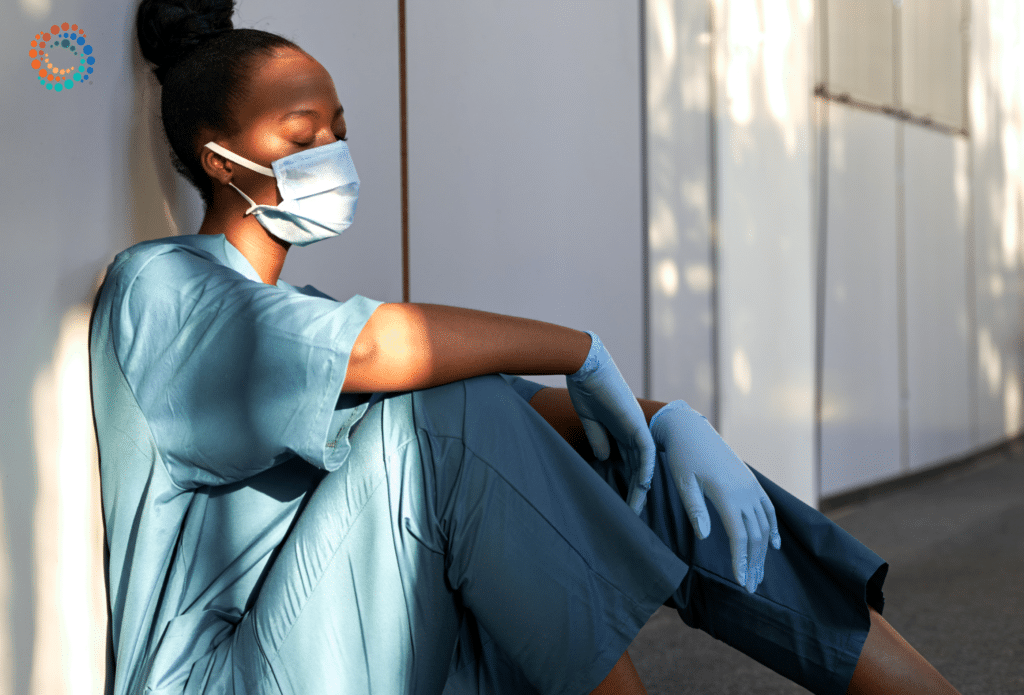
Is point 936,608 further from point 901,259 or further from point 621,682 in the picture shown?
point 901,259

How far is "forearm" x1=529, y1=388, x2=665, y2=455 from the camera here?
1.25 meters

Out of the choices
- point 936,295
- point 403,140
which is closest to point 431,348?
point 403,140

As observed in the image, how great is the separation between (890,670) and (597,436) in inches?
17.4

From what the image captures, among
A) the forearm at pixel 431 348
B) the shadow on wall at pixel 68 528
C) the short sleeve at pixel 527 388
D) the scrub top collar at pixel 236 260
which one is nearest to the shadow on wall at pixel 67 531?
the shadow on wall at pixel 68 528

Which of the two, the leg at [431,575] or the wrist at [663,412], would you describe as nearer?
the leg at [431,575]

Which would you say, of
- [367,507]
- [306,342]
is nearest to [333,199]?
[306,342]

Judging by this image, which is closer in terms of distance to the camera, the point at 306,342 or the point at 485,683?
the point at 306,342

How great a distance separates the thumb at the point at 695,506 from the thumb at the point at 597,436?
0.12m

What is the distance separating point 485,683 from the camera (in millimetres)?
992

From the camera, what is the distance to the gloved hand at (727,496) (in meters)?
1.05

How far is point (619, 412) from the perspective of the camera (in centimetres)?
114

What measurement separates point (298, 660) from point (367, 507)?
0.53ft

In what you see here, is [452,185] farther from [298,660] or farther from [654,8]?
[298,660]

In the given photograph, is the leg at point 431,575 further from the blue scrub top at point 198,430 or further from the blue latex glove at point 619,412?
the blue latex glove at point 619,412
